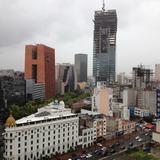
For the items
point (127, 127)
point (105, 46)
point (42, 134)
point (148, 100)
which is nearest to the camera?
point (42, 134)

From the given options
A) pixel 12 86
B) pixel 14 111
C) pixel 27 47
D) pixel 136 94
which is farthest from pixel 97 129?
pixel 27 47

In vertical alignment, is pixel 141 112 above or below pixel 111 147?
above

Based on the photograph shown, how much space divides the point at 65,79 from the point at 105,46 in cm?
2600

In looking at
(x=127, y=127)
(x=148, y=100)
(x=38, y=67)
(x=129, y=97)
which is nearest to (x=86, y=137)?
(x=127, y=127)

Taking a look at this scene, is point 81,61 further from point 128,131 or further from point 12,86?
point 128,131

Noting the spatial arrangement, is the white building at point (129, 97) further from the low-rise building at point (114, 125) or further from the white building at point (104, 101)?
the low-rise building at point (114, 125)

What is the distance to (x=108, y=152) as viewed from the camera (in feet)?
114

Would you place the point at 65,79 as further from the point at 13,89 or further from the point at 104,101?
the point at 104,101

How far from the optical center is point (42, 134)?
33.2m

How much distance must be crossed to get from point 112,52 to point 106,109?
71.0m

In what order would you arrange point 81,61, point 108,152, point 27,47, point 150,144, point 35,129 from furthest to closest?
point 81,61 < point 27,47 < point 150,144 < point 108,152 < point 35,129

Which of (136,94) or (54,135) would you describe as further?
(136,94)

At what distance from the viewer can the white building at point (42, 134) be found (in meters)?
30.5

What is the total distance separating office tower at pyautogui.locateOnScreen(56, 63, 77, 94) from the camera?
334 feet
